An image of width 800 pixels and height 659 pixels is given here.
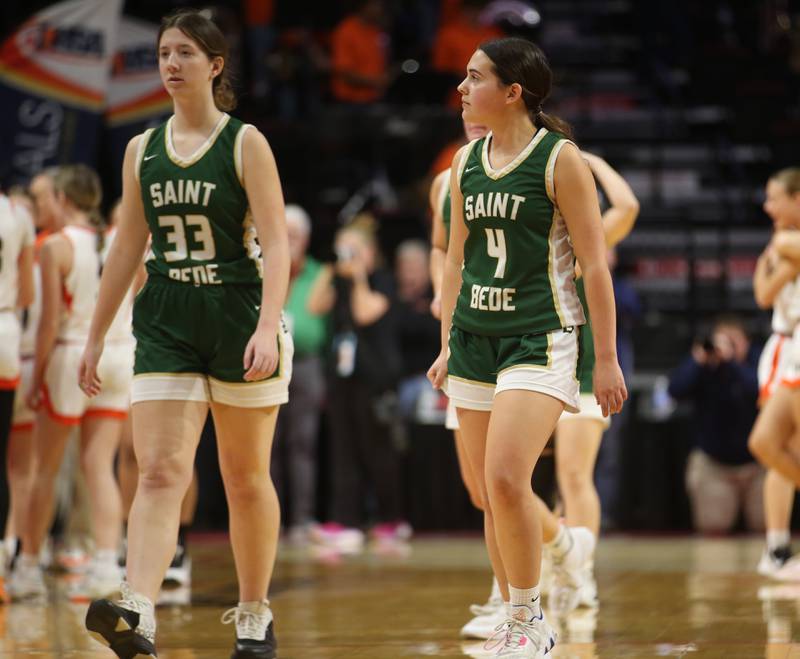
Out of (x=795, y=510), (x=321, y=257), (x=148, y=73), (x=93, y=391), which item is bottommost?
(x=795, y=510)

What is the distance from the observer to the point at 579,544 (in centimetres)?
534

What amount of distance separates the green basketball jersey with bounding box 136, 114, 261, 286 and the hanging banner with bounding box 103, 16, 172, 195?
6.44 metres

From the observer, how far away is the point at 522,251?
3994mm

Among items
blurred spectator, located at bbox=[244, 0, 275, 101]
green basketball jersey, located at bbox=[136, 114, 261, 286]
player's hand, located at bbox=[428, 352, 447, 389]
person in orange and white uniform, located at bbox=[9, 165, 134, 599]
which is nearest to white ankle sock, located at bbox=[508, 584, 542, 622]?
player's hand, located at bbox=[428, 352, 447, 389]

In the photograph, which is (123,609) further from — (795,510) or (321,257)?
(321,257)

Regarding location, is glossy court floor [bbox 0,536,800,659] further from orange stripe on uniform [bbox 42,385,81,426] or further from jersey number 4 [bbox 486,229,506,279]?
jersey number 4 [bbox 486,229,506,279]

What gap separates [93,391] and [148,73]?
664 cm

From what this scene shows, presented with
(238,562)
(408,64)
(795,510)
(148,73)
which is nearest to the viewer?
(238,562)

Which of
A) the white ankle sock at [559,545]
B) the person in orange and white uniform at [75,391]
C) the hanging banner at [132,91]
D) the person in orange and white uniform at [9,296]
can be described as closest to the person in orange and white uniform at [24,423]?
the person in orange and white uniform at [75,391]

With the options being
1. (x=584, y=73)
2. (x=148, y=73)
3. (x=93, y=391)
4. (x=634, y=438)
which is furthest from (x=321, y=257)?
(x=93, y=391)

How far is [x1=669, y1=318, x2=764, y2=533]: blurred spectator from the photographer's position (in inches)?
356

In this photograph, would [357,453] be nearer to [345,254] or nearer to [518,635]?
[345,254]

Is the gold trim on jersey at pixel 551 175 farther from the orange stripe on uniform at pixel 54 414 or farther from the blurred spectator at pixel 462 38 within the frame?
the blurred spectator at pixel 462 38

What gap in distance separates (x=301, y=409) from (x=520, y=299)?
5.05 meters
